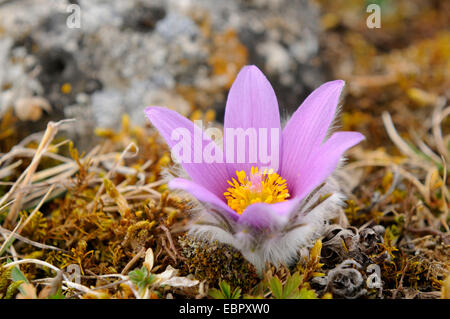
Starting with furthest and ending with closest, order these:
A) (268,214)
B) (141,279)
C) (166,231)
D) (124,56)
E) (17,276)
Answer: (124,56) < (166,231) < (17,276) < (141,279) < (268,214)

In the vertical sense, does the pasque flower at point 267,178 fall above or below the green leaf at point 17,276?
above

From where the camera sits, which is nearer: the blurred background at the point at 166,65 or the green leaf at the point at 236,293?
the green leaf at the point at 236,293

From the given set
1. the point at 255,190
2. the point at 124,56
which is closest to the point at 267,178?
the point at 255,190

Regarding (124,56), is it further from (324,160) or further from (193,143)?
(324,160)

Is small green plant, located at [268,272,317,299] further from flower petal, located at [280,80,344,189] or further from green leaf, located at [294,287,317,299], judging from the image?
flower petal, located at [280,80,344,189]

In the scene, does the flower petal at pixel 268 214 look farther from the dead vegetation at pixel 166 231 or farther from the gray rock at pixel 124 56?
the gray rock at pixel 124 56

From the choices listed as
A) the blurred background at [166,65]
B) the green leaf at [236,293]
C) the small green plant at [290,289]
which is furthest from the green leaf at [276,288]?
the blurred background at [166,65]
